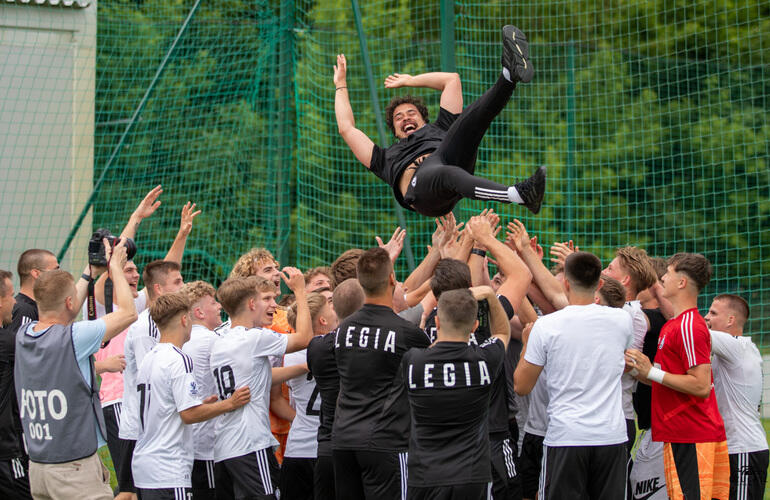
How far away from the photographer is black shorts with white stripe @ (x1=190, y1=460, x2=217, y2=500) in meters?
5.52

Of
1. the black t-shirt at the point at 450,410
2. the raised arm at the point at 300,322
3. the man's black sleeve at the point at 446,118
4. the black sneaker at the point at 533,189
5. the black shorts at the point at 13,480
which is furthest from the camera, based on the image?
the man's black sleeve at the point at 446,118

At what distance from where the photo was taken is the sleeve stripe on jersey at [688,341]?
5.11m

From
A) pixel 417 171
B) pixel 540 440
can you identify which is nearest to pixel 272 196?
pixel 417 171

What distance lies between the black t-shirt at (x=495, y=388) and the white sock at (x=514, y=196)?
1.78 feet

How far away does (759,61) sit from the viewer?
14.7 meters

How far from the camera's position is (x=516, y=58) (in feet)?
17.0

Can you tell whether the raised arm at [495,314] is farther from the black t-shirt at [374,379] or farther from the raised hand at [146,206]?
the raised hand at [146,206]

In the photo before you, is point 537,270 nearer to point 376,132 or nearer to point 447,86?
point 447,86

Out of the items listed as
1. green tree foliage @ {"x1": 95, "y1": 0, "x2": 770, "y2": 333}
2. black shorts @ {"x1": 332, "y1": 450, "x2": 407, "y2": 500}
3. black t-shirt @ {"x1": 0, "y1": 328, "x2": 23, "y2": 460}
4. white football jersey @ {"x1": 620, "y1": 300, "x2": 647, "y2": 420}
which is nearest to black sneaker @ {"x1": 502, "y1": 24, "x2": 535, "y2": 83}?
white football jersey @ {"x1": 620, "y1": 300, "x2": 647, "y2": 420}

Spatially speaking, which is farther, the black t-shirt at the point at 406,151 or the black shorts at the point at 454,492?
the black t-shirt at the point at 406,151

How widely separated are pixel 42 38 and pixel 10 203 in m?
2.14

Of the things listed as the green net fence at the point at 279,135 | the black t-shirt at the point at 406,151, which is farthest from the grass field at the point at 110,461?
the black t-shirt at the point at 406,151

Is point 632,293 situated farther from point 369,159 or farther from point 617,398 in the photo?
point 369,159

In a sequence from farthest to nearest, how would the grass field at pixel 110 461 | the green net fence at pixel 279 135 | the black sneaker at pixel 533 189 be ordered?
the green net fence at pixel 279 135, the grass field at pixel 110 461, the black sneaker at pixel 533 189
